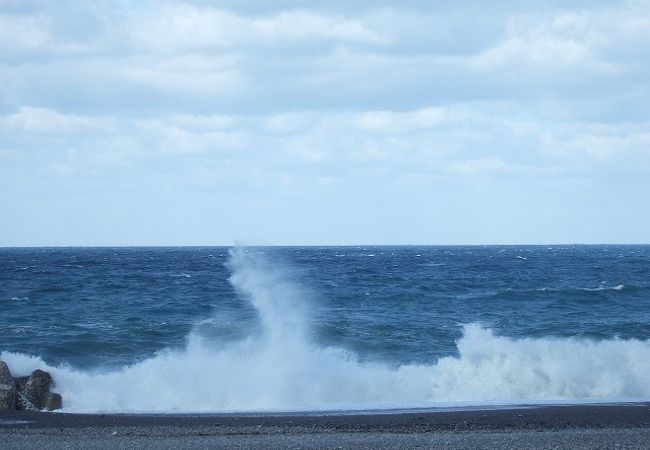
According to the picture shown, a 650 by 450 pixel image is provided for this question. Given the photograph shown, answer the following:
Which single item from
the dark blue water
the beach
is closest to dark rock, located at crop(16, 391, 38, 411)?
the beach

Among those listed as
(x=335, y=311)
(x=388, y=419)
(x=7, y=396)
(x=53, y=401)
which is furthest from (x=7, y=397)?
(x=335, y=311)

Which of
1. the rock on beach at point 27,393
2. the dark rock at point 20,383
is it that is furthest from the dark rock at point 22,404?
the dark rock at point 20,383

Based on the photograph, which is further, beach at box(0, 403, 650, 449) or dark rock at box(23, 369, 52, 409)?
dark rock at box(23, 369, 52, 409)

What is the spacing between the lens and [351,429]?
1370 cm

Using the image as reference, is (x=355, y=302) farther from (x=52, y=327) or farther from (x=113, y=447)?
(x=113, y=447)

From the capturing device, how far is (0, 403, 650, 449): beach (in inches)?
476

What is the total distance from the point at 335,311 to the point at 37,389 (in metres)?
16.6

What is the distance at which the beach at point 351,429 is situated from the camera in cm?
1208

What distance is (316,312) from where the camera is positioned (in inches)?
1246

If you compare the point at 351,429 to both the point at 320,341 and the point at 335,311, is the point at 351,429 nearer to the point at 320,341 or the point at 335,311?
the point at 320,341

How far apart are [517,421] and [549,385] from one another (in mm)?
7146

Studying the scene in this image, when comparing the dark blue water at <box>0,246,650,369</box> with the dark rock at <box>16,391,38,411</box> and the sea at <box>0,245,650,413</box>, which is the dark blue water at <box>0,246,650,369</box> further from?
the dark rock at <box>16,391,38,411</box>

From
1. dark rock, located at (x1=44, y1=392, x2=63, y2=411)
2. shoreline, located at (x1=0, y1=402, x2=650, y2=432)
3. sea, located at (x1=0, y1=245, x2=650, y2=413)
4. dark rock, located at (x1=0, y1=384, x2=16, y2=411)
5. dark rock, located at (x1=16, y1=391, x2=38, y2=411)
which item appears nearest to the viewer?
shoreline, located at (x1=0, y1=402, x2=650, y2=432)

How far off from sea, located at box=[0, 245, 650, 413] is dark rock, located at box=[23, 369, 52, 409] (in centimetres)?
64
